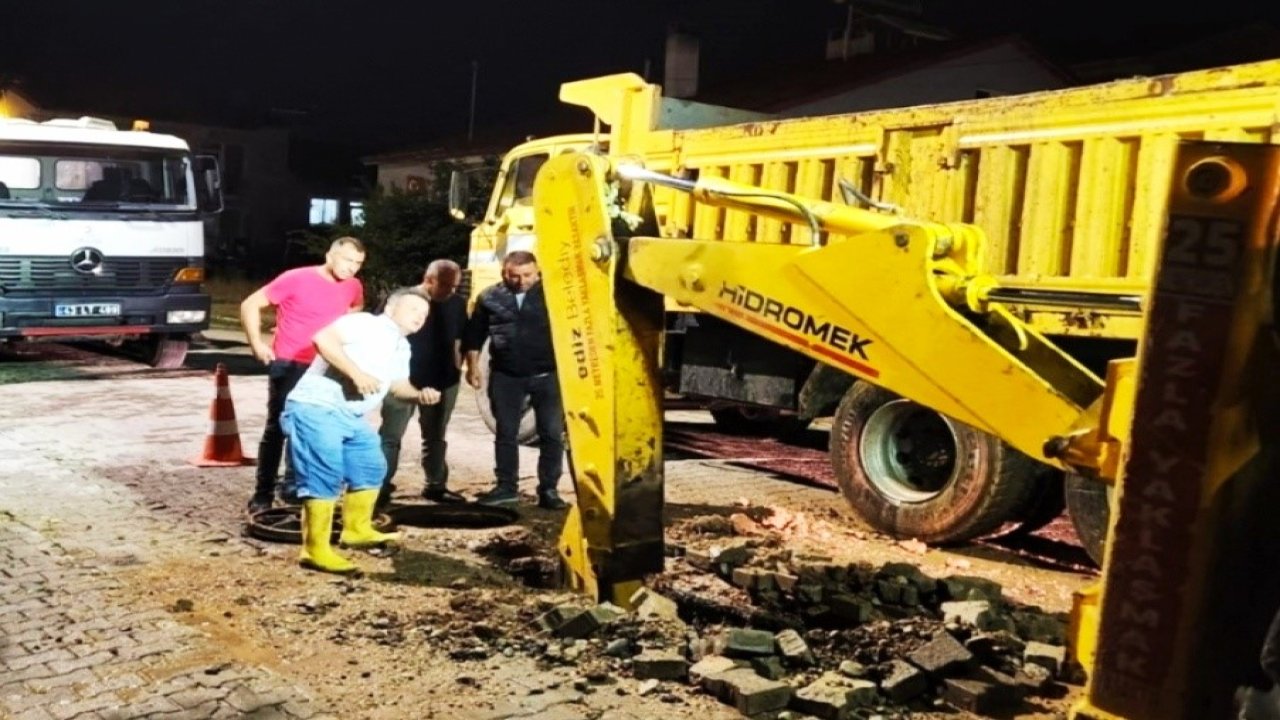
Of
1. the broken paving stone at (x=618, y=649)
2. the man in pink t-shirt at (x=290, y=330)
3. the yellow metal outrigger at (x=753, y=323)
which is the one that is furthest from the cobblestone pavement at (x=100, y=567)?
the yellow metal outrigger at (x=753, y=323)

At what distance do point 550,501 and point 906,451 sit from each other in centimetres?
233

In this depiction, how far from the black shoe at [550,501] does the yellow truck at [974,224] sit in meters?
1.67

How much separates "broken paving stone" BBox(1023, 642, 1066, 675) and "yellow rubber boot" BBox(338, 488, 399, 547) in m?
3.42

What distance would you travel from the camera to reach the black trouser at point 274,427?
23.2 ft

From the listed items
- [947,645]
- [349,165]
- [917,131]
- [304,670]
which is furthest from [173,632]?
[349,165]

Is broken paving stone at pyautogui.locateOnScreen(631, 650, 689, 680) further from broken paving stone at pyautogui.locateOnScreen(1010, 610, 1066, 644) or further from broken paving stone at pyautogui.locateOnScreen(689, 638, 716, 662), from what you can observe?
broken paving stone at pyautogui.locateOnScreen(1010, 610, 1066, 644)

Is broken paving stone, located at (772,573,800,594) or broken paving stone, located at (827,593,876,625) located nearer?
broken paving stone, located at (827,593,876,625)

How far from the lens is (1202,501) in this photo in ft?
8.55

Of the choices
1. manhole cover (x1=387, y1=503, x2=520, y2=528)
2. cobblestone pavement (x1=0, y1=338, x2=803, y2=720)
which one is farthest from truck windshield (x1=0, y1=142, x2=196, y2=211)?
manhole cover (x1=387, y1=503, x2=520, y2=528)

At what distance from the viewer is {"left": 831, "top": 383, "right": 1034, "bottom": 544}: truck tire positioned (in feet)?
22.6

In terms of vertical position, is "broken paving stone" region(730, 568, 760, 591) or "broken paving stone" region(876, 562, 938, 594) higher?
"broken paving stone" region(876, 562, 938, 594)

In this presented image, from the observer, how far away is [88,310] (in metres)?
13.5

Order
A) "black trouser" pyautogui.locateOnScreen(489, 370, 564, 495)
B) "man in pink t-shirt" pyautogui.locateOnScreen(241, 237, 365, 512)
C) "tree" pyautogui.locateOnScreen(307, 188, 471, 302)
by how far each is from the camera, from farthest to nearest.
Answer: "tree" pyautogui.locateOnScreen(307, 188, 471, 302) < "black trouser" pyautogui.locateOnScreen(489, 370, 564, 495) < "man in pink t-shirt" pyautogui.locateOnScreen(241, 237, 365, 512)

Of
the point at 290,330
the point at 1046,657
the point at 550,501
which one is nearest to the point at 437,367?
the point at 290,330
